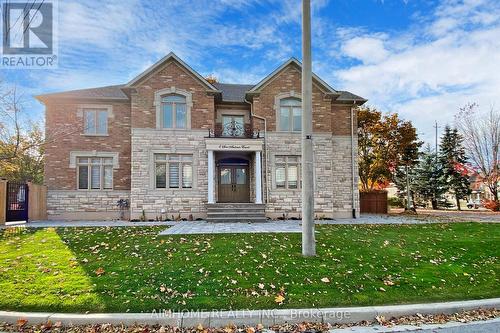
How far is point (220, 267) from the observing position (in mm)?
6148

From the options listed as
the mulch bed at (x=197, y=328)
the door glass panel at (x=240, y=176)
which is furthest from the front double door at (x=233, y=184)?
the mulch bed at (x=197, y=328)

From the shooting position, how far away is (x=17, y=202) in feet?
46.0

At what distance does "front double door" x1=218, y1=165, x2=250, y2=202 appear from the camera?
56.6 feet

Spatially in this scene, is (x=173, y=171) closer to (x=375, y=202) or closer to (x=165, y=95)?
(x=165, y=95)

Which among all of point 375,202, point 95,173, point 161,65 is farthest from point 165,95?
point 375,202

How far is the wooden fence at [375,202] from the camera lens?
834 inches

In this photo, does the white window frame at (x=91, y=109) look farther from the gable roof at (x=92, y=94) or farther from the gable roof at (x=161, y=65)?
the gable roof at (x=161, y=65)

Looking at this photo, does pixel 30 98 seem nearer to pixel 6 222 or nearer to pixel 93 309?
pixel 6 222

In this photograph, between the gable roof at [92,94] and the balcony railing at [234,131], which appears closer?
the gable roof at [92,94]

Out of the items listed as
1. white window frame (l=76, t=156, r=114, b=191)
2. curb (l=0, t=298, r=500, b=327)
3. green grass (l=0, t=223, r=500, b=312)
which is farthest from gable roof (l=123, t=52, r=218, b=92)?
curb (l=0, t=298, r=500, b=327)

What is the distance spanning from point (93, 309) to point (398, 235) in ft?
31.4

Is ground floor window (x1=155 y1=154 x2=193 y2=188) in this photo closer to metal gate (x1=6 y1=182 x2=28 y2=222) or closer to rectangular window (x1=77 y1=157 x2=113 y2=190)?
rectangular window (x1=77 y1=157 x2=113 y2=190)

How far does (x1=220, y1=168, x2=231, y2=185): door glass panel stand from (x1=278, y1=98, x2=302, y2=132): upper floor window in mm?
4128

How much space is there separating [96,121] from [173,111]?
448 centimetres
